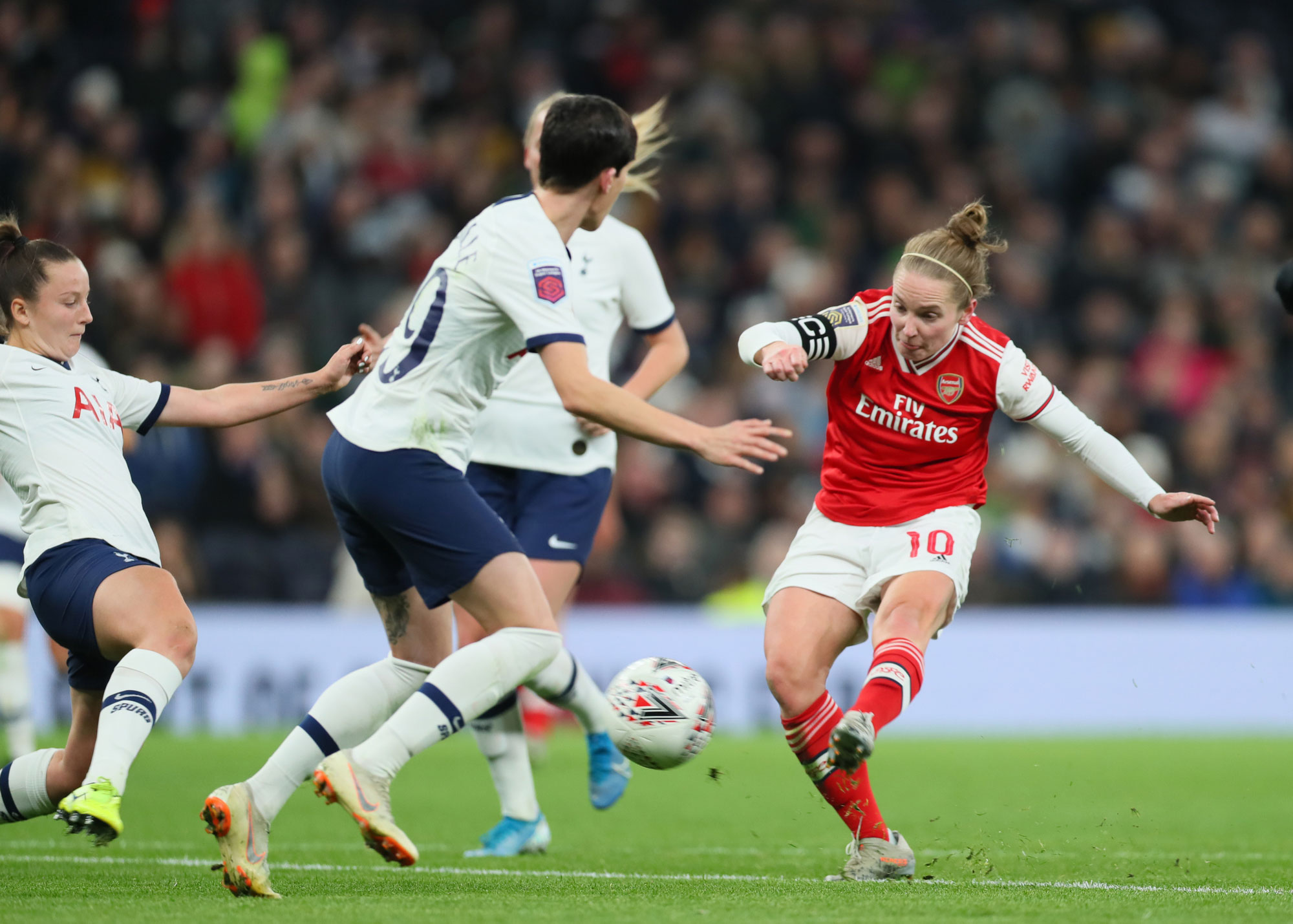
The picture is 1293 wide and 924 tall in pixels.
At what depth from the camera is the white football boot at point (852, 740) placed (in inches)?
173

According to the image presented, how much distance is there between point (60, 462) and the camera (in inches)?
188

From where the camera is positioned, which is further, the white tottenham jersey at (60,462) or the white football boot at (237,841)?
the white tottenham jersey at (60,462)

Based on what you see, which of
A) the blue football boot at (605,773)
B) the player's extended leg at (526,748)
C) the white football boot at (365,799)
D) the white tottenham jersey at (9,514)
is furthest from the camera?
the white tottenham jersey at (9,514)

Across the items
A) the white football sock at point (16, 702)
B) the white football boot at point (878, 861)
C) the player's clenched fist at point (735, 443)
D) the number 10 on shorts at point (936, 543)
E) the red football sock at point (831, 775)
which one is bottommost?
the white football sock at point (16, 702)

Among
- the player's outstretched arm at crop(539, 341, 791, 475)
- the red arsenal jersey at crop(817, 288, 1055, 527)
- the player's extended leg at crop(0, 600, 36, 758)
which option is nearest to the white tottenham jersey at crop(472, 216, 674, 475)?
the red arsenal jersey at crop(817, 288, 1055, 527)

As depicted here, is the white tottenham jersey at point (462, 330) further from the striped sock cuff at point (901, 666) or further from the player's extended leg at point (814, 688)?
the striped sock cuff at point (901, 666)

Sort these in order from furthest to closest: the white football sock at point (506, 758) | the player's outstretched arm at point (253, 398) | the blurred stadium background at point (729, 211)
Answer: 1. the blurred stadium background at point (729, 211)
2. the white football sock at point (506, 758)
3. the player's outstretched arm at point (253, 398)

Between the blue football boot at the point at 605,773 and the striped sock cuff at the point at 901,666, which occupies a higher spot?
the striped sock cuff at the point at 901,666

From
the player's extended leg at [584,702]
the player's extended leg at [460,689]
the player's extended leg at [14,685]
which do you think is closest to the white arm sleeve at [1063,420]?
the player's extended leg at [460,689]

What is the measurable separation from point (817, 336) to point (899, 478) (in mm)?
592

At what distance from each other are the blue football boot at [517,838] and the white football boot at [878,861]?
129 centimetres

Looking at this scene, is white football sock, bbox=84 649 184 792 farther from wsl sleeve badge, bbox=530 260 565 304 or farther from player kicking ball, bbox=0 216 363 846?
wsl sleeve badge, bbox=530 260 565 304

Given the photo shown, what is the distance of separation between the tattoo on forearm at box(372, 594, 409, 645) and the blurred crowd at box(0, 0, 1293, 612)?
270 inches

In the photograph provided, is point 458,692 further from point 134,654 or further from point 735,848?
point 735,848
